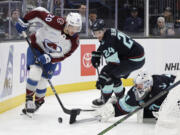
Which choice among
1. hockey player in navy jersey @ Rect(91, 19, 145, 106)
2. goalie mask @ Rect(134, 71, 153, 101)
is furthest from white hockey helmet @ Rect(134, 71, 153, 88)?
hockey player in navy jersey @ Rect(91, 19, 145, 106)

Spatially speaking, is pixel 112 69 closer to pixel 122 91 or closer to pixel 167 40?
pixel 122 91

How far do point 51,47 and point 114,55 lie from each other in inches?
24.6

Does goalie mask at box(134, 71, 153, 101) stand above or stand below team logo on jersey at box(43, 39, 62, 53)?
below

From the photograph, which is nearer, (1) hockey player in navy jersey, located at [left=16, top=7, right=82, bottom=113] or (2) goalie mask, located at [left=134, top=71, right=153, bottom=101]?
(2) goalie mask, located at [left=134, top=71, right=153, bottom=101]

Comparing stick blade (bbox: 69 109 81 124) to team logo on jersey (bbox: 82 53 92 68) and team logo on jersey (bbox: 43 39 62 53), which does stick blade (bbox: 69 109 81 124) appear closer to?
team logo on jersey (bbox: 43 39 62 53)

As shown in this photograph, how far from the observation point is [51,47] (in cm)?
470

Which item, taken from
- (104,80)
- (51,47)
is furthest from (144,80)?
(51,47)

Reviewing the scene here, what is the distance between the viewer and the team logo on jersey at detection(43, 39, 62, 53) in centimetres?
468

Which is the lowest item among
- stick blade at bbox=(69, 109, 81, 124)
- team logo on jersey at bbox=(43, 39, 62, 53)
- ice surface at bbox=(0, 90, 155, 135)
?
ice surface at bbox=(0, 90, 155, 135)

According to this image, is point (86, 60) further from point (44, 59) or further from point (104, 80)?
point (44, 59)

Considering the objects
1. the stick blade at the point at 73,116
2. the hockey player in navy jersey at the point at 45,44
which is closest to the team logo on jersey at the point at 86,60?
the hockey player in navy jersey at the point at 45,44

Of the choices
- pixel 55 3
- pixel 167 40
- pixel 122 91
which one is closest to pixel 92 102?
pixel 122 91

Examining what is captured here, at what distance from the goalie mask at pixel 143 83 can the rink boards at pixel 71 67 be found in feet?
4.63

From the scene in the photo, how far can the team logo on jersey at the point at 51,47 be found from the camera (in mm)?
4676
